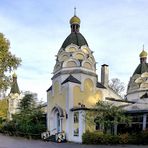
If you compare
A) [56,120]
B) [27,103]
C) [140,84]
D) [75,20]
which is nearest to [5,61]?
[56,120]

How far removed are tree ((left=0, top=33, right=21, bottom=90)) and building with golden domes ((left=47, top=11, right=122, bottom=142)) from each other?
1034 cm

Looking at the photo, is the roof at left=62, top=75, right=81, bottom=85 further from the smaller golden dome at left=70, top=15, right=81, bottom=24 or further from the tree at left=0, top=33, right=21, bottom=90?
the tree at left=0, top=33, right=21, bottom=90

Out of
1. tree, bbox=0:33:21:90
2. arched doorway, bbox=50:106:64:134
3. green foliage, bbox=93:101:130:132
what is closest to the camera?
tree, bbox=0:33:21:90

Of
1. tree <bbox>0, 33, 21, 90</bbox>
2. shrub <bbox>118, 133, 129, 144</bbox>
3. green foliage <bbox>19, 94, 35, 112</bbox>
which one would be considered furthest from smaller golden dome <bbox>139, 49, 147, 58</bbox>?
tree <bbox>0, 33, 21, 90</bbox>

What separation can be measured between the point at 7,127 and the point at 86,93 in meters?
14.0

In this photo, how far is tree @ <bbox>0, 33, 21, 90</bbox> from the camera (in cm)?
1252

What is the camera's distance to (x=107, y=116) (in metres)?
21.9

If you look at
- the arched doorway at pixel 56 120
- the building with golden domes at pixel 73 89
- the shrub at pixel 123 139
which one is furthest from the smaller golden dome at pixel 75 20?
the shrub at pixel 123 139

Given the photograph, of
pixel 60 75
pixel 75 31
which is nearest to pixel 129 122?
pixel 60 75

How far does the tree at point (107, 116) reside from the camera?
2130cm

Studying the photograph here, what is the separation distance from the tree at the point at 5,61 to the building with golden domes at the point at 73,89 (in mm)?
10335

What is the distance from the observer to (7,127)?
113 feet

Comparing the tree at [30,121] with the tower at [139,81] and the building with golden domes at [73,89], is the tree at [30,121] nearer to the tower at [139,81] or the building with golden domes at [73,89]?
the building with golden domes at [73,89]

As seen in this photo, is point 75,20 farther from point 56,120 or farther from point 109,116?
point 109,116
